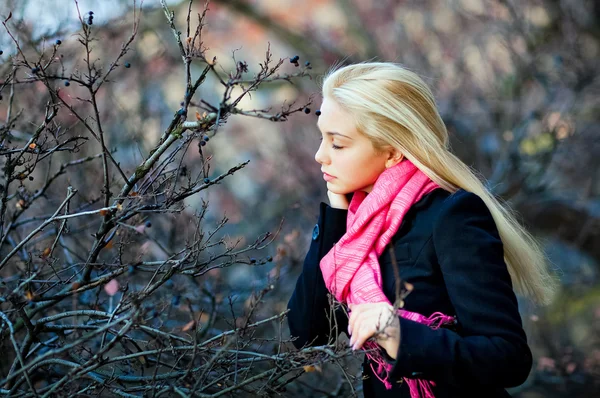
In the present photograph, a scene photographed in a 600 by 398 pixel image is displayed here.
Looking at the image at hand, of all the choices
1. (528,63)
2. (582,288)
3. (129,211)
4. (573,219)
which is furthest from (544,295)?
(582,288)

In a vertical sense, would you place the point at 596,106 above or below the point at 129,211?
below

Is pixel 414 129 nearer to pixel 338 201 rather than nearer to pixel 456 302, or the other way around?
pixel 338 201

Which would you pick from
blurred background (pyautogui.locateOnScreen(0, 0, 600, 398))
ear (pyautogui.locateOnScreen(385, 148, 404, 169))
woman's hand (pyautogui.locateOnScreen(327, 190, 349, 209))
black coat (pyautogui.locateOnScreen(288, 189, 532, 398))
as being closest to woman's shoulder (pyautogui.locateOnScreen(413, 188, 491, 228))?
black coat (pyautogui.locateOnScreen(288, 189, 532, 398))

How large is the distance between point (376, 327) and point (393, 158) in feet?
2.24

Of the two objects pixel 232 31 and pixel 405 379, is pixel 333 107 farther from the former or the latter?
pixel 232 31

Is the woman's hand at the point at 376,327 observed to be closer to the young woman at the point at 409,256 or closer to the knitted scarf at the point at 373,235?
the young woman at the point at 409,256

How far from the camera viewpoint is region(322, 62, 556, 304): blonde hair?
2432 mm

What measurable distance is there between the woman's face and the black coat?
201mm

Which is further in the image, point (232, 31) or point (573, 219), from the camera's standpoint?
point (232, 31)

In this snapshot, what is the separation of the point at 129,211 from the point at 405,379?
1024mm

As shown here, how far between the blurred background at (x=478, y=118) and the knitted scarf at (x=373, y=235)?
87 centimetres

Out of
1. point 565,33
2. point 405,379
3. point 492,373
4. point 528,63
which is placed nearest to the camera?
point 492,373

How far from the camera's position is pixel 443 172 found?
2.44 m

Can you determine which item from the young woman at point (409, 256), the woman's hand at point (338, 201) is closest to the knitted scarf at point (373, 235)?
the young woman at point (409, 256)
